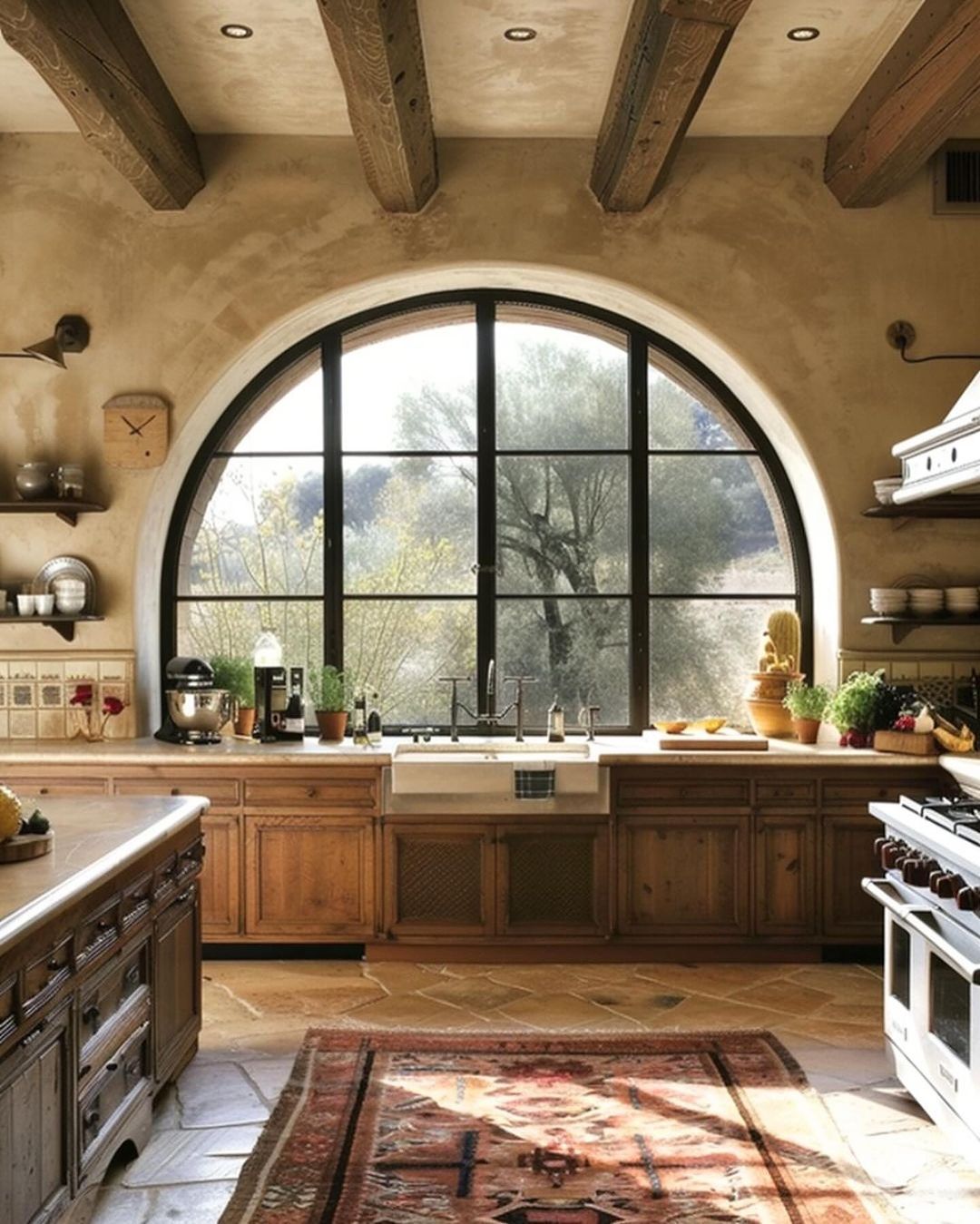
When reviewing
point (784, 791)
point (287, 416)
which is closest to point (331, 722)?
point (287, 416)

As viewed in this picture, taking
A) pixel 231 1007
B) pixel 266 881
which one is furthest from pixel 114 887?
pixel 266 881

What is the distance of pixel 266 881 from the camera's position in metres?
5.75

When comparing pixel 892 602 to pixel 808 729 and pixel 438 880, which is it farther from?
pixel 438 880

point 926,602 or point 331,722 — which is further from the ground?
point 926,602

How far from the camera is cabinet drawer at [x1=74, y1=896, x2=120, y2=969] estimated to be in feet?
10.3

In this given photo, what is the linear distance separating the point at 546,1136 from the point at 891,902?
1.21 m

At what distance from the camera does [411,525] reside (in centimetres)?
659

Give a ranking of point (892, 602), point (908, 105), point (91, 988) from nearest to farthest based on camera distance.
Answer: point (91, 988) < point (908, 105) < point (892, 602)

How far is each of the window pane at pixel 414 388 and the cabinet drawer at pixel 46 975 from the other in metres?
3.88

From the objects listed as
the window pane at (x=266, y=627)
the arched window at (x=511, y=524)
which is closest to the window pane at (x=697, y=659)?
the arched window at (x=511, y=524)

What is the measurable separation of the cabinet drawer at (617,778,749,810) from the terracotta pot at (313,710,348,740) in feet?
4.34

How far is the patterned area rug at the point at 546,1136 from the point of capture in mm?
3406

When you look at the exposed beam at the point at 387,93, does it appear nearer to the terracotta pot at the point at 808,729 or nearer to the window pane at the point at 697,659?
the window pane at the point at 697,659

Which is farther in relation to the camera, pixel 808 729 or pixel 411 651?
pixel 411 651
